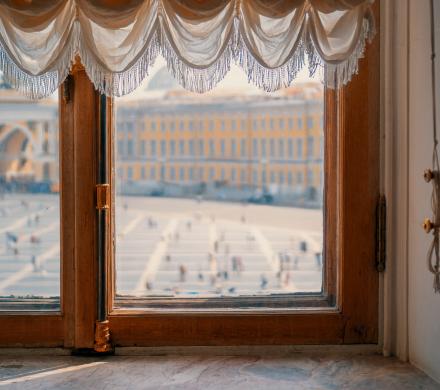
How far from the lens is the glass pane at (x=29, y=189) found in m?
2.11

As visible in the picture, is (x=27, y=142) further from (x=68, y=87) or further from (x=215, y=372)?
(x=215, y=372)

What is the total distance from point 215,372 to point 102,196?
2.10 feet

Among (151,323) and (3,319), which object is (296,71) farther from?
(3,319)

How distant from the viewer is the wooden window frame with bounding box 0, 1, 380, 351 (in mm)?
2084

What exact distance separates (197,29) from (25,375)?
1120mm

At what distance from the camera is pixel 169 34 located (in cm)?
189

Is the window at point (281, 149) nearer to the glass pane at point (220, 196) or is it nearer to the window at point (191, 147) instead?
the glass pane at point (220, 196)

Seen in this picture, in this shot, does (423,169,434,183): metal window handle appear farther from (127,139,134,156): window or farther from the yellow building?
(127,139,134,156): window

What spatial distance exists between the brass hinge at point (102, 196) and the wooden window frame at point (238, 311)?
21 mm

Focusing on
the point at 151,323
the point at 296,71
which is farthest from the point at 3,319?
the point at 296,71

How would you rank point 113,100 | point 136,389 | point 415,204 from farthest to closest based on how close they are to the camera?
point 113,100 < point 415,204 < point 136,389

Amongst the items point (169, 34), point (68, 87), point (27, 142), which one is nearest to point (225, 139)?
point (169, 34)

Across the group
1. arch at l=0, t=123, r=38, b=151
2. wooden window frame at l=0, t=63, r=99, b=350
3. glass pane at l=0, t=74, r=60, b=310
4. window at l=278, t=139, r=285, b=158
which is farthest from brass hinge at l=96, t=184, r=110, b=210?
window at l=278, t=139, r=285, b=158

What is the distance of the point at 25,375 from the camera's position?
1.94 m
